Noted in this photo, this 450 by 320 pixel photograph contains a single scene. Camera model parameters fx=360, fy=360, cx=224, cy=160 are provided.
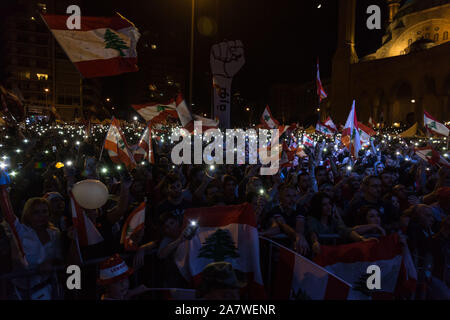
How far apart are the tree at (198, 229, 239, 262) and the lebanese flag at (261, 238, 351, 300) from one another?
479 millimetres

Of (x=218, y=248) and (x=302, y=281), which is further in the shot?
(x=218, y=248)

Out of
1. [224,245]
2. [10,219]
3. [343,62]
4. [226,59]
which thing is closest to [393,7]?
[343,62]

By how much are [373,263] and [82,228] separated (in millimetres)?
2995

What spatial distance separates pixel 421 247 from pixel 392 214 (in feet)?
3.48

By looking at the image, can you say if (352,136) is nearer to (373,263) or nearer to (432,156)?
(432,156)

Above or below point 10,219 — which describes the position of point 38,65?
above

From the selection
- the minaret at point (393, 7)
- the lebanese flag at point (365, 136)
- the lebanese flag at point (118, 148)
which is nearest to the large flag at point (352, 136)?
the lebanese flag at point (365, 136)

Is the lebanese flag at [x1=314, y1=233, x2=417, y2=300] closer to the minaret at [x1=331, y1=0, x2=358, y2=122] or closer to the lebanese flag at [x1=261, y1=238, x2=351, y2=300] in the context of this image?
the lebanese flag at [x1=261, y1=238, x2=351, y2=300]

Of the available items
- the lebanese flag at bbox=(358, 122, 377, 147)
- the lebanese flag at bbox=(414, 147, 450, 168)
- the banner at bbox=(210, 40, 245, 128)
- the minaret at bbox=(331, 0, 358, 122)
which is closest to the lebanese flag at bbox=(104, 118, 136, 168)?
the banner at bbox=(210, 40, 245, 128)

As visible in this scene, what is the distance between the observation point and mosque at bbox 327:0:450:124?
4681cm

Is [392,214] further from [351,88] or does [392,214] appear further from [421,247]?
[351,88]

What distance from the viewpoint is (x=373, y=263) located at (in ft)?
11.6
